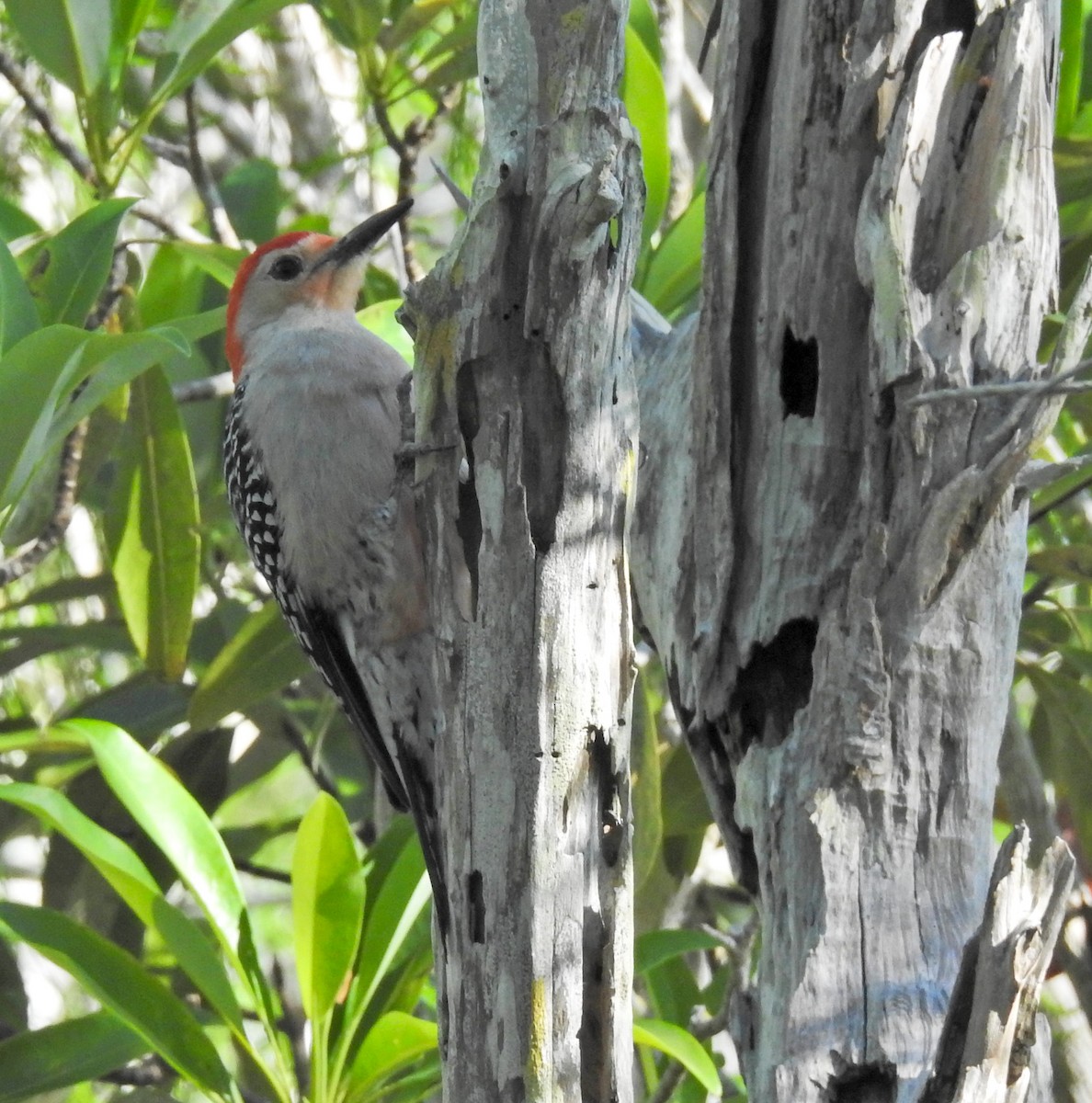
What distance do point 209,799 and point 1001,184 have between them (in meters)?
2.65

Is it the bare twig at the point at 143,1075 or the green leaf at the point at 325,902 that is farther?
the bare twig at the point at 143,1075

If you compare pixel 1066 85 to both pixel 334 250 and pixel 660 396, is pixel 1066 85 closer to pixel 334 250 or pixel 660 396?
pixel 660 396

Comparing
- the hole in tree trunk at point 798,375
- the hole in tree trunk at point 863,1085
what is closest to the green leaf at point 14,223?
the hole in tree trunk at point 798,375

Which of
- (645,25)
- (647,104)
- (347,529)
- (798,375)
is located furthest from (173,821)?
(645,25)

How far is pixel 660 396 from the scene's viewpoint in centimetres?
243

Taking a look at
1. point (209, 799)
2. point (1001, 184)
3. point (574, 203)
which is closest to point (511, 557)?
point (574, 203)

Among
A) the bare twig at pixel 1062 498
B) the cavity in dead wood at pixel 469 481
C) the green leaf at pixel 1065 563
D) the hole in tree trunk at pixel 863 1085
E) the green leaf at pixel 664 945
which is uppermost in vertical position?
the cavity in dead wood at pixel 469 481

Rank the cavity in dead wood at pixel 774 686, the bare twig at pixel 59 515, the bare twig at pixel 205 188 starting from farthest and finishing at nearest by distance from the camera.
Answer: the bare twig at pixel 205 188
the bare twig at pixel 59 515
the cavity in dead wood at pixel 774 686

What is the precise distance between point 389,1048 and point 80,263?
164cm

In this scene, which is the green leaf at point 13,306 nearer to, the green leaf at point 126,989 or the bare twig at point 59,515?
the bare twig at point 59,515

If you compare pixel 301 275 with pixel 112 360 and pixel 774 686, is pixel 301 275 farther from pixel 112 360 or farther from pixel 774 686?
pixel 774 686

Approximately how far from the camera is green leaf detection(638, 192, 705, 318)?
3166 millimetres

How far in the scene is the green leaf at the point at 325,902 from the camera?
2.71m

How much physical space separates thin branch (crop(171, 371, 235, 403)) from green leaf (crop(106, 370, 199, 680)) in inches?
6.9
